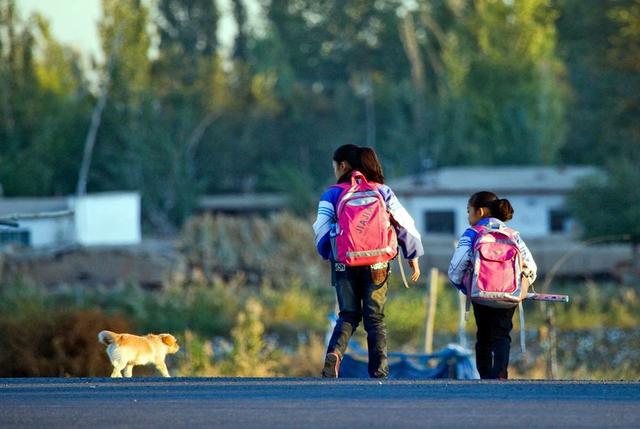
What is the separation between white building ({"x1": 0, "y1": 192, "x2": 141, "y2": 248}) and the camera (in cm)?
4634

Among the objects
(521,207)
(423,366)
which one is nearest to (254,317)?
(423,366)

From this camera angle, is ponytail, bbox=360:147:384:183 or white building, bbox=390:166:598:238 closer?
ponytail, bbox=360:147:384:183

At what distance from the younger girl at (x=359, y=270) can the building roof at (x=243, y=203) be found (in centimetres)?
5026

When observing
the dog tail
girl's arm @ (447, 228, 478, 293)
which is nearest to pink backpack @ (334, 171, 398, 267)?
girl's arm @ (447, 228, 478, 293)

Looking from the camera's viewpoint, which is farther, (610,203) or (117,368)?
(610,203)

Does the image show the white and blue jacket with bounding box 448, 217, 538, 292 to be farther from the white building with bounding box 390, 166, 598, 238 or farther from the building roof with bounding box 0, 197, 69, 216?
the building roof with bounding box 0, 197, 69, 216

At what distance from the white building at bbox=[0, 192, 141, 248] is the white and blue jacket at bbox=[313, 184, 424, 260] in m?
35.2

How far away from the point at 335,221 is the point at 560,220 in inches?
1552

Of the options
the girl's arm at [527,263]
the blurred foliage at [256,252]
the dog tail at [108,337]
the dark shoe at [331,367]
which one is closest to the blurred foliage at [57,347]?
the dog tail at [108,337]

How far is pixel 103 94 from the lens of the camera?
62031 millimetres

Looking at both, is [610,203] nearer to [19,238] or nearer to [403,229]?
[19,238]

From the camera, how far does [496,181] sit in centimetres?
5044

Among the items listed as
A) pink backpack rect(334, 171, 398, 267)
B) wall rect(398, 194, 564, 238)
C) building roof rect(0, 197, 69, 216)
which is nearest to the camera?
pink backpack rect(334, 171, 398, 267)

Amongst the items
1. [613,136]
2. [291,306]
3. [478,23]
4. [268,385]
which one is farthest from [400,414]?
[478,23]
